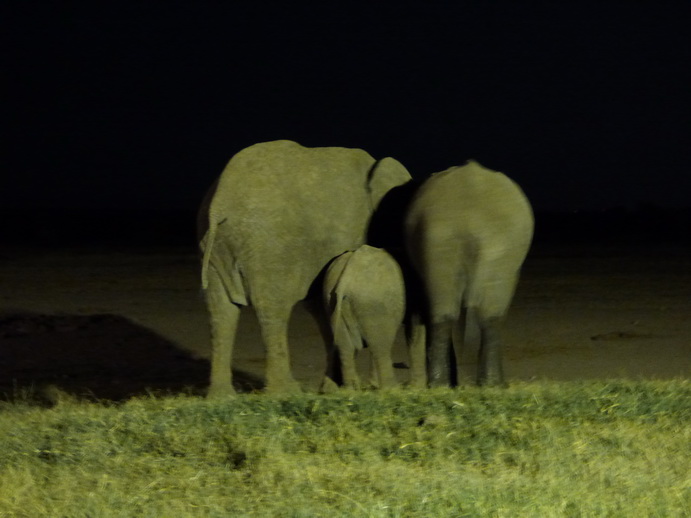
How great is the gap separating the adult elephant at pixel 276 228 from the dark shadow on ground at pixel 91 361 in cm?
137

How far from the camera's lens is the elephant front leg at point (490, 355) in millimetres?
6023

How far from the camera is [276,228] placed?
604cm

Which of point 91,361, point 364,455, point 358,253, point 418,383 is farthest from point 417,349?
point 91,361

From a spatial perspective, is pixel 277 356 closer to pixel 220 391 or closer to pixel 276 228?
pixel 220 391

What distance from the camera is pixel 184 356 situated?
1058cm

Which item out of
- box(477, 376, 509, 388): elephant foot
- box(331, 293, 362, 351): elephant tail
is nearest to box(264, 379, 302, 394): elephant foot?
box(331, 293, 362, 351): elephant tail

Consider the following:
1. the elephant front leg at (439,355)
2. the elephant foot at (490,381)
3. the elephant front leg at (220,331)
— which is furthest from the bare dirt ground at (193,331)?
the elephant foot at (490,381)

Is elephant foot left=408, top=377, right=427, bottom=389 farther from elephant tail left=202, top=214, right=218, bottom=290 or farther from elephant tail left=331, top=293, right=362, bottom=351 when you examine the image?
elephant tail left=202, top=214, right=218, bottom=290

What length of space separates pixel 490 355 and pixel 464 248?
0.71 meters

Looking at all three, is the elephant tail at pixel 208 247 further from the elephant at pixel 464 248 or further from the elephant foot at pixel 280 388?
the elephant at pixel 464 248

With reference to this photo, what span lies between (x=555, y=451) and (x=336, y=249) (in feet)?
6.69

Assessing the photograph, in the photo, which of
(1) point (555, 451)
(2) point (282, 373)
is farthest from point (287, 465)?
(2) point (282, 373)

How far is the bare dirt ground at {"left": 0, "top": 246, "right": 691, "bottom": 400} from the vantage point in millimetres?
9227

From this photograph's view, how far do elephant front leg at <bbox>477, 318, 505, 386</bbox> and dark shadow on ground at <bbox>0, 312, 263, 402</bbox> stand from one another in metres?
2.01
